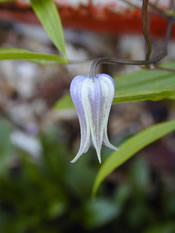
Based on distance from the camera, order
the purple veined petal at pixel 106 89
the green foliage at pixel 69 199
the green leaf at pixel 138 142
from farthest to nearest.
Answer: the green foliage at pixel 69 199
the green leaf at pixel 138 142
the purple veined petal at pixel 106 89

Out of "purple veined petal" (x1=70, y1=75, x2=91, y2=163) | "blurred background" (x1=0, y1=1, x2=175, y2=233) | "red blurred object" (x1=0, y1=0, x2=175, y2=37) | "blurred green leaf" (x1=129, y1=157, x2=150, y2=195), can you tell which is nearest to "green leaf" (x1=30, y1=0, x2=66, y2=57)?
"purple veined petal" (x1=70, y1=75, x2=91, y2=163)

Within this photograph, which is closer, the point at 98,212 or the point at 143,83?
the point at 143,83

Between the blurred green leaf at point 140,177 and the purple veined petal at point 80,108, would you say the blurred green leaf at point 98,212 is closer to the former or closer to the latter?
the blurred green leaf at point 140,177

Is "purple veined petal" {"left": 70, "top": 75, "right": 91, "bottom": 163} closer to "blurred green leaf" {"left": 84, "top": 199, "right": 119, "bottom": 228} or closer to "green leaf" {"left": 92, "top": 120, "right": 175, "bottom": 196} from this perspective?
"green leaf" {"left": 92, "top": 120, "right": 175, "bottom": 196}

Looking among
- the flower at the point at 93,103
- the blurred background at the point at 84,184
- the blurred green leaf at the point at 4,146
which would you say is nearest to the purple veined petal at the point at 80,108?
the flower at the point at 93,103

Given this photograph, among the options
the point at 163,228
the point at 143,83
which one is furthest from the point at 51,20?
the point at 163,228

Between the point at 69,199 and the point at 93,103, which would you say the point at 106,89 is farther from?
the point at 69,199

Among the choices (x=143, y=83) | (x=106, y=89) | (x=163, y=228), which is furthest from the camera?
(x=163, y=228)
